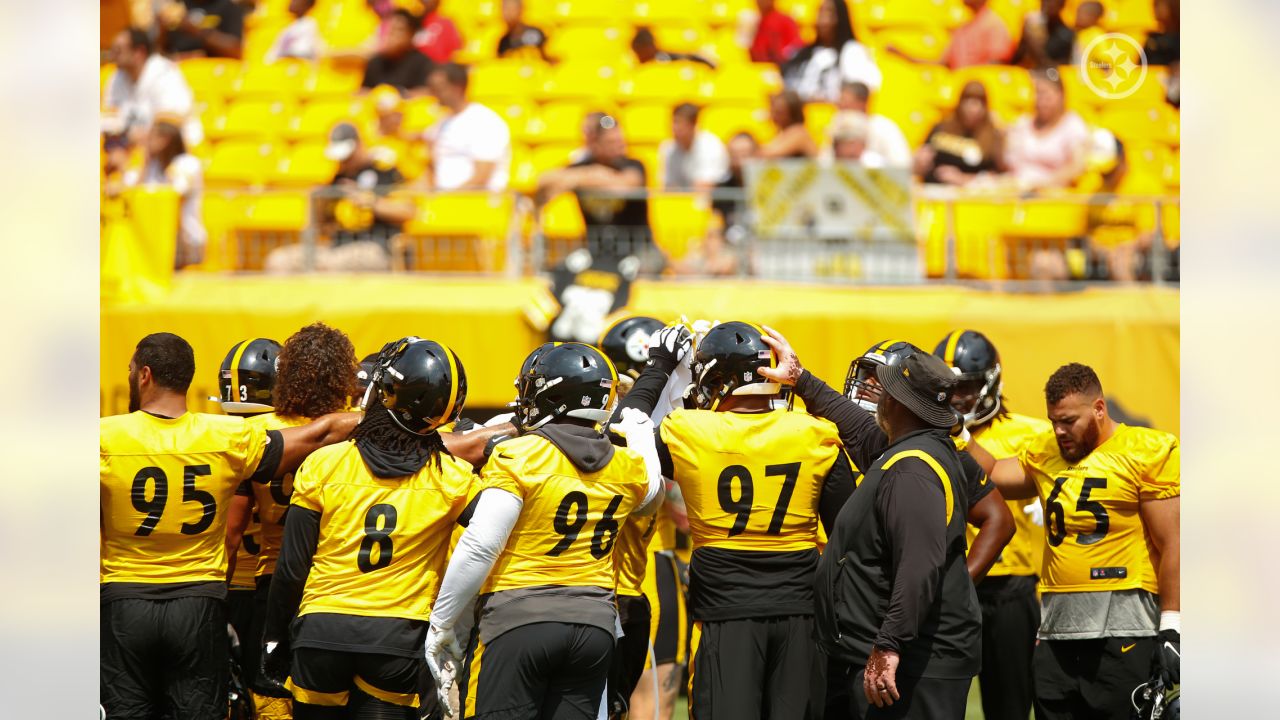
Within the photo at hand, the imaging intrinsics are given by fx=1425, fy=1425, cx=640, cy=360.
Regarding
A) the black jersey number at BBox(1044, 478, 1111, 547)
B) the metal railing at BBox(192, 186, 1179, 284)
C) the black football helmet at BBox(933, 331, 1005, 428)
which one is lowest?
the black jersey number at BBox(1044, 478, 1111, 547)

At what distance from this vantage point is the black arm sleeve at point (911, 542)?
4.26 m

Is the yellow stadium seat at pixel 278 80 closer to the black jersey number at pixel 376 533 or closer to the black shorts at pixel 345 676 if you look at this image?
the black jersey number at pixel 376 533

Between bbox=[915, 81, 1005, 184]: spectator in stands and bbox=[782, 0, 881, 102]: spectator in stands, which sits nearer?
bbox=[915, 81, 1005, 184]: spectator in stands

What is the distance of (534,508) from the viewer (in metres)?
4.54

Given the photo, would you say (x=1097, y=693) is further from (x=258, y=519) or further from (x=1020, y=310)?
(x=1020, y=310)

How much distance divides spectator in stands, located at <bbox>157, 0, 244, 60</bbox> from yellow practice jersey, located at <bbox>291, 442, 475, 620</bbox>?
10737 millimetres

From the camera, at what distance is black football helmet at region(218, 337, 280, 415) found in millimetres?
5797

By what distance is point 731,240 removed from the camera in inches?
405

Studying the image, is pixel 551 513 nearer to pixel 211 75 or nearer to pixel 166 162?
pixel 166 162

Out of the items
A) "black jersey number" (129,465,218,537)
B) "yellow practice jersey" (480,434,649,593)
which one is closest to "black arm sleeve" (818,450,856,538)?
"yellow practice jersey" (480,434,649,593)

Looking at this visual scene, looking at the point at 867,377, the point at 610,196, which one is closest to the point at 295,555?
the point at 867,377

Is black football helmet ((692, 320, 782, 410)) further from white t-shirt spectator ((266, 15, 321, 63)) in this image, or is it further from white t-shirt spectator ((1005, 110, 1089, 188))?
white t-shirt spectator ((266, 15, 321, 63))

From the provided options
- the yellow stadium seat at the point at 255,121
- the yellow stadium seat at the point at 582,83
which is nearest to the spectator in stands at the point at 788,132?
the yellow stadium seat at the point at 582,83

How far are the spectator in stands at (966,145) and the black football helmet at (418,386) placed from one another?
24.5 feet
